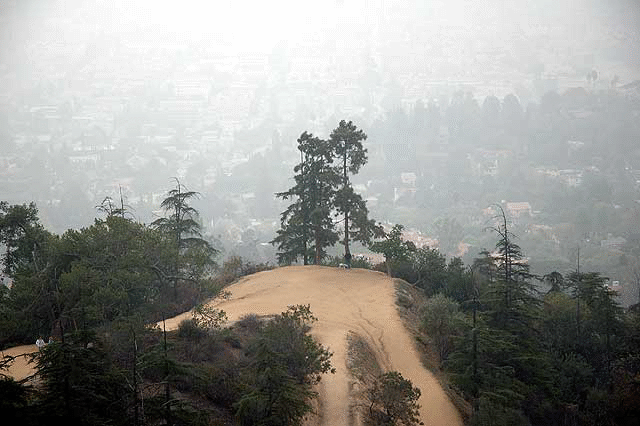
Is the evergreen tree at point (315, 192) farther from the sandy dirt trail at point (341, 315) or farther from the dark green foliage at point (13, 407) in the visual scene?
the dark green foliage at point (13, 407)

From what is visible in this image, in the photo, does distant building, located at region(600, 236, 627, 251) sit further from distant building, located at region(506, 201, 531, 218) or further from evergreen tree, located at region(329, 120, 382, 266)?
evergreen tree, located at region(329, 120, 382, 266)

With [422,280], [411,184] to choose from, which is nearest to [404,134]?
[411,184]

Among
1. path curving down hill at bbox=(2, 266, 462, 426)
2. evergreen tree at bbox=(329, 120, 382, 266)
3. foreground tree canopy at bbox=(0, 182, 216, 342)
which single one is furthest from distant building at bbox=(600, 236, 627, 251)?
foreground tree canopy at bbox=(0, 182, 216, 342)

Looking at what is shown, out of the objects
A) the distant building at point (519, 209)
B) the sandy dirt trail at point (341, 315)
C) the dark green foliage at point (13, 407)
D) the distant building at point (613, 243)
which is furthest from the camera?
the distant building at point (519, 209)

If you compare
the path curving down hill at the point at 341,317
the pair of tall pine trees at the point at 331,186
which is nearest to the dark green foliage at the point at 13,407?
the path curving down hill at the point at 341,317

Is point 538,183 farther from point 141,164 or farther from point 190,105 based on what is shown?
point 190,105

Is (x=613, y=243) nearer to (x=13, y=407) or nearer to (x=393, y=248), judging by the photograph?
(x=393, y=248)
